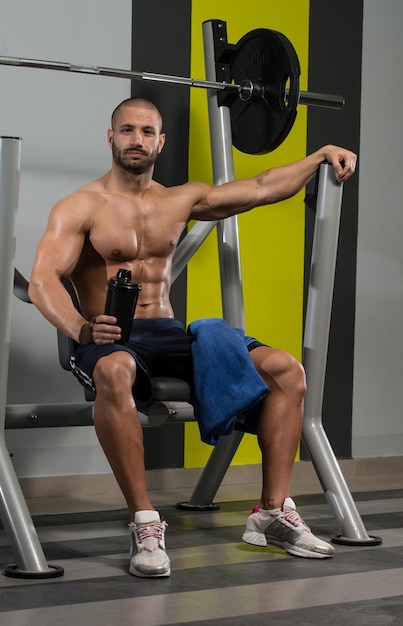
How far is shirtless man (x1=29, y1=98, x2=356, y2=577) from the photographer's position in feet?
8.77

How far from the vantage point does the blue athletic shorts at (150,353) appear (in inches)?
109

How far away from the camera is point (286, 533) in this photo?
289 cm

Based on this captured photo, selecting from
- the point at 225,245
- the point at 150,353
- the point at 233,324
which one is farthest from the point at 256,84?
the point at 150,353

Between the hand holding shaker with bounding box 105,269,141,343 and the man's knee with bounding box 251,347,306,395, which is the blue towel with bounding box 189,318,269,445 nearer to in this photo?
the man's knee with bounding box 251,347,306,395

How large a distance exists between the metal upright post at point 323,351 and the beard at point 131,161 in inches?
21.5

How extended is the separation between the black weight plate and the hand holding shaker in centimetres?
95

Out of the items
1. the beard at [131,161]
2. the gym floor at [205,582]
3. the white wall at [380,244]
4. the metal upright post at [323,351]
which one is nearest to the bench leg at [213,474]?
the gym floor at [205,582]

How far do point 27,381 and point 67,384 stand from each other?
181mm

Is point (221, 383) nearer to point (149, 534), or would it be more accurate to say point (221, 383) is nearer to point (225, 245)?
point (149, 534)

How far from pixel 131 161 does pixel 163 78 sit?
30 cm

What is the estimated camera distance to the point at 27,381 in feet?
12.2

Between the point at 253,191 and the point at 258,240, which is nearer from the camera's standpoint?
the point at 253,191

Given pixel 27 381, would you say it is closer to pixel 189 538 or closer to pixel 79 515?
pixel 79 515

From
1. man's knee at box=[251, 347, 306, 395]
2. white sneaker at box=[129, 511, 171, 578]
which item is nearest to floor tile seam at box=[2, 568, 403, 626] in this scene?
white sneaker at box=[129, 511, 171, 578]
